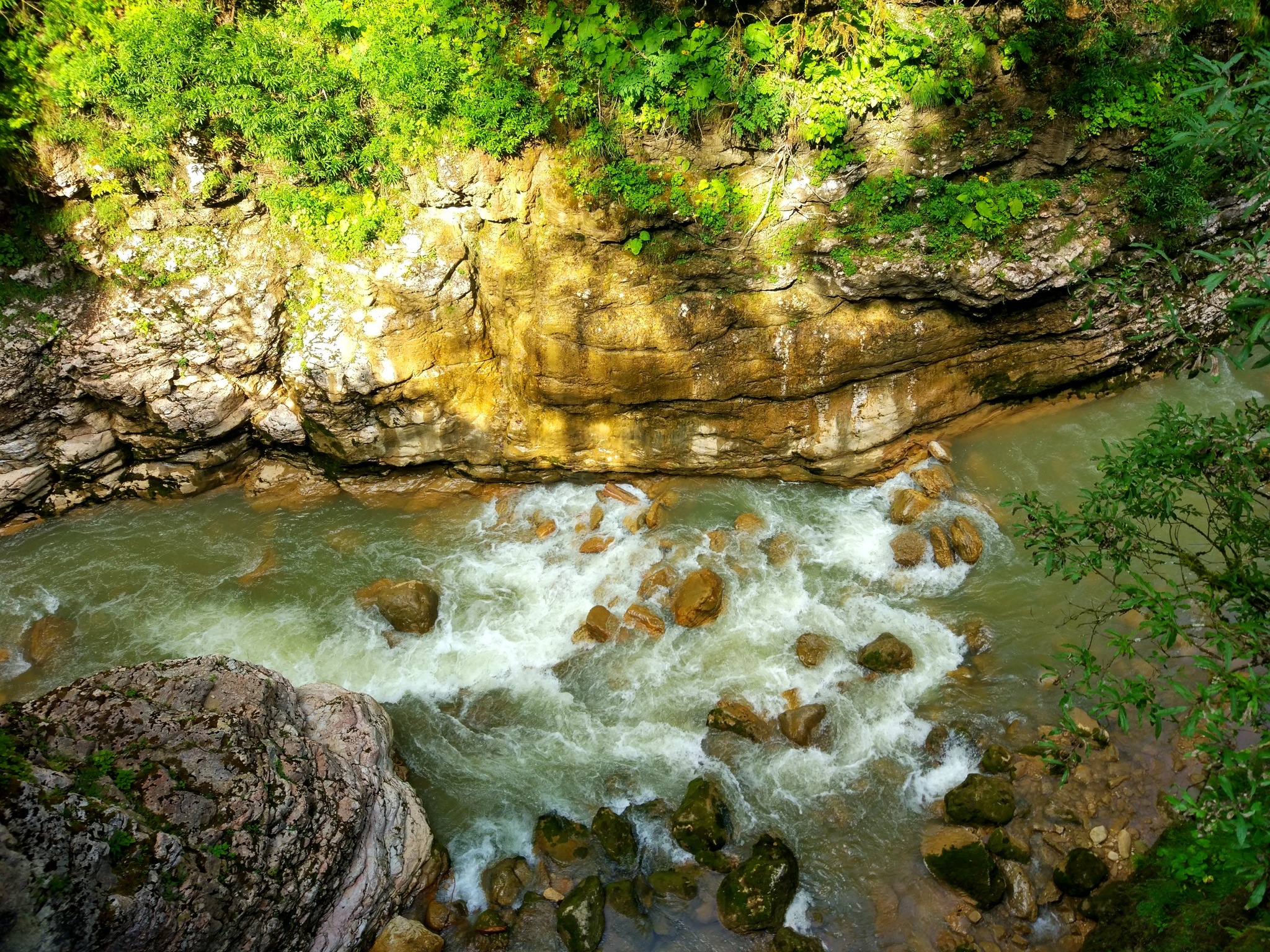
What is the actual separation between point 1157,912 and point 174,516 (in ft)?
49.2

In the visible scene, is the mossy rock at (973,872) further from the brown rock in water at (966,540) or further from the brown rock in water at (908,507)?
the brown rock in water at (908,507)

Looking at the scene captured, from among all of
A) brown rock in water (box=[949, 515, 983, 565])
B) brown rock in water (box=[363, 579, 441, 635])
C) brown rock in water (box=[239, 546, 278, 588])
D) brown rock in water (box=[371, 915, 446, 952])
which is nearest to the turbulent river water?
brown rock in water (box=[239, 546, 278, 588])

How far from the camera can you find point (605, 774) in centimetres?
911

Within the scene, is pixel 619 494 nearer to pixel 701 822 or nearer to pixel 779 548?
pixel 779 548

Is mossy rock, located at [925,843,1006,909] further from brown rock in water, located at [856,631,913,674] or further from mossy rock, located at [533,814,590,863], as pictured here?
mossy rock, located at [533,814,590,863]

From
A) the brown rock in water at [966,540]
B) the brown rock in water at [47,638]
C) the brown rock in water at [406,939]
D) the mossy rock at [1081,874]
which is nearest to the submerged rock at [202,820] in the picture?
the brown rock in water at [406,939]

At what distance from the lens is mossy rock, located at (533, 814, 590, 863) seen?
8.41m

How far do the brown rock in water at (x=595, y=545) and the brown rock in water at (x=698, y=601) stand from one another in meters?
1.63

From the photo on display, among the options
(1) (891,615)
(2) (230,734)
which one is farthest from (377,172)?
(1) (891,615)

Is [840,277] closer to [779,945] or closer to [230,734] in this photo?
[779,945]

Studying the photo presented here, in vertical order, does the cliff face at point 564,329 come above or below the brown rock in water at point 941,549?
above

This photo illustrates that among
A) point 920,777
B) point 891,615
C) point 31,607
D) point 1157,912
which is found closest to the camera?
point 1157,912

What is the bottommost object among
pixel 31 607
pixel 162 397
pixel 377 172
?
pixel 31 607

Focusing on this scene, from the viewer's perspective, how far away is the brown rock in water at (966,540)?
35.4 ft
